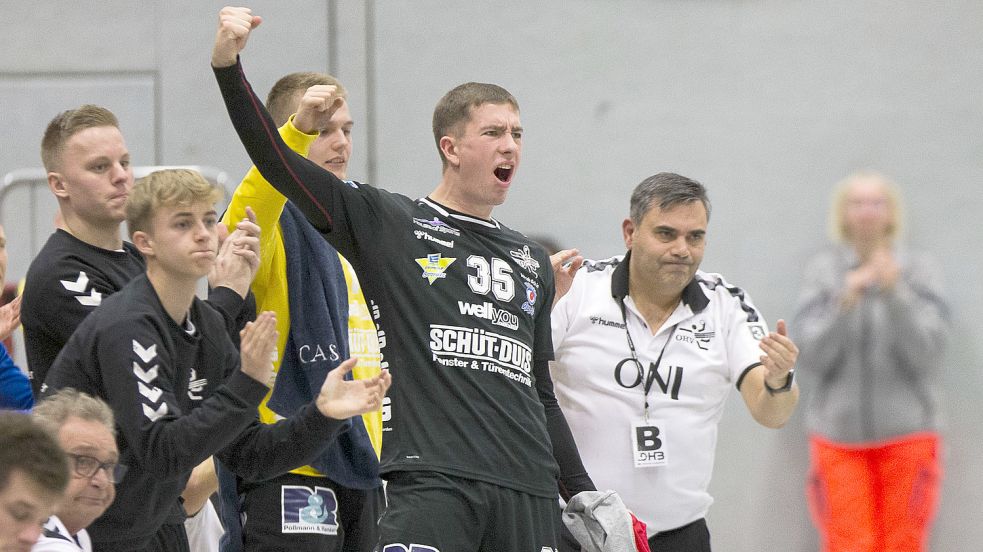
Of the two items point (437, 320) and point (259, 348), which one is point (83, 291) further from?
point (437, 320)

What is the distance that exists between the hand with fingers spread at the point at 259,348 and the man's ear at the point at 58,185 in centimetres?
84

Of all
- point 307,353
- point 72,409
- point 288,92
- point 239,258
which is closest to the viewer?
point 72,409

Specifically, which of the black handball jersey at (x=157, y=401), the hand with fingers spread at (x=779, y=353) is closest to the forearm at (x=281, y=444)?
the black handball jersey at (x=157, y=401)

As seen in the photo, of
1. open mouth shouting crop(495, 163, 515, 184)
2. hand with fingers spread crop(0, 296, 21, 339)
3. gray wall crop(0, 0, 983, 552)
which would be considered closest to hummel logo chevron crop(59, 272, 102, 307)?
hand with fingers spread crop(0, 296, 21, 339)

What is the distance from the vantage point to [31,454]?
2.51 meters

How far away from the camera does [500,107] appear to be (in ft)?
12.7

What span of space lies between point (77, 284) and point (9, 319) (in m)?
0.56

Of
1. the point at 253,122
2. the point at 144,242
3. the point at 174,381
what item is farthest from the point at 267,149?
the point at 174,381

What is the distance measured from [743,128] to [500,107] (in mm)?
3428

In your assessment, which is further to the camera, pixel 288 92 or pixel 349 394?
pixel 288 92

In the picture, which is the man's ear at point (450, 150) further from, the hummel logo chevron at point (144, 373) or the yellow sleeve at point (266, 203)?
the hummel logo chevron at point (144, 373)

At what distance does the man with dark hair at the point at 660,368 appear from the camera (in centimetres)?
448

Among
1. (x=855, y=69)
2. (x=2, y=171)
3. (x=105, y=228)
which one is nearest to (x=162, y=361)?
(x=105, y=228)

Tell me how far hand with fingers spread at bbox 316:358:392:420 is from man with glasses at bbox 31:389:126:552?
21.1 inches
